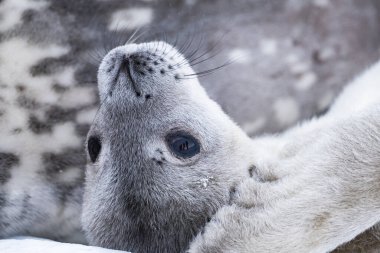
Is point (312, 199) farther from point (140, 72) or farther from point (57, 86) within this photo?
point (57, 86)

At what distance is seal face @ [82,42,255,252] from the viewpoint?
3.95ft

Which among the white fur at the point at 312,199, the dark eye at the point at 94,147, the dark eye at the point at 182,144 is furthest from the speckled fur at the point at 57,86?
the white fur at the point at 312,199

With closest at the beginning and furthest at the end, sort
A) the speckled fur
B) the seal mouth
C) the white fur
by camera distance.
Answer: the white fur, the seal mouth, the speckled fur

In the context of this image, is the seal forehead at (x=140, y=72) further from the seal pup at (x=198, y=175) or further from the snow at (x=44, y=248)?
the snow at (x=44, y=248)

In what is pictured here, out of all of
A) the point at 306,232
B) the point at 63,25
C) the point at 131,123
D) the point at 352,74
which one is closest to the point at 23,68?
the point at 63,25

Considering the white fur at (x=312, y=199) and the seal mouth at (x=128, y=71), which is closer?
the white fur at (x=312, y=199)

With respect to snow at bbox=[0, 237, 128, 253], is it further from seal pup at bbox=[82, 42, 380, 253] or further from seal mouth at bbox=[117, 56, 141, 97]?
seal mouth at bbox=[117, 56, 141, 97]

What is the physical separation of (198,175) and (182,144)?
0.06m

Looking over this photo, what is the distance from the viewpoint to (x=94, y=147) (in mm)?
1303

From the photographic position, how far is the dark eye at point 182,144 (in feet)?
4.04

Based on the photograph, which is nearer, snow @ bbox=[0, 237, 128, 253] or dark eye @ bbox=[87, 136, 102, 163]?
snow @ bbox=[0, 237, 128, 253]

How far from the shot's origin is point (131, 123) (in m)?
1.23

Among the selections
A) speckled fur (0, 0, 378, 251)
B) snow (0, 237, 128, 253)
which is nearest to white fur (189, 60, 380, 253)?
snow (0, 237, 128, 253)

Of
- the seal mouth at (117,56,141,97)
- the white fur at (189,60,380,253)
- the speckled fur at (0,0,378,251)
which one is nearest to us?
the white fur at (189,60,380,253)
